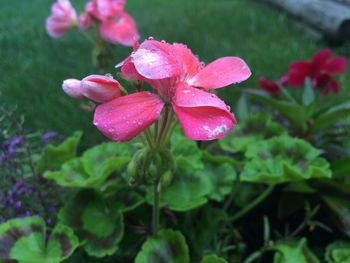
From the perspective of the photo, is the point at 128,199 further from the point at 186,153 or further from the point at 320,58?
the point at 320,58

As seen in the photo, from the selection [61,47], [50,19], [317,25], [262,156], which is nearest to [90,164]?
[262,156]

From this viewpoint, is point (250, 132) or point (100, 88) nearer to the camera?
point (100, 88)

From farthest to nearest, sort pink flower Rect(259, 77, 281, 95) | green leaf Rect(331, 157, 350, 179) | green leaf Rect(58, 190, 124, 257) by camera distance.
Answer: pink flower Rect(259, 77, 281, 95) → green leaf Rect(331, 157, 350, 179) → green leaf Rect(58, 190, 124, 257)

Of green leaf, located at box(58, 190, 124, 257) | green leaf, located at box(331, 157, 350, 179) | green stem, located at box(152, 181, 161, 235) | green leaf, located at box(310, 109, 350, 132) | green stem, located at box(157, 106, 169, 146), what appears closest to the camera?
green stem, located at box(157, 106, 169, 146)

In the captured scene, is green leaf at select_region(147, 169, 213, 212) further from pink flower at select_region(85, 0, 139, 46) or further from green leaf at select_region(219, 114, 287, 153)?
pink flower at select_region(85, 0, 139, 46)

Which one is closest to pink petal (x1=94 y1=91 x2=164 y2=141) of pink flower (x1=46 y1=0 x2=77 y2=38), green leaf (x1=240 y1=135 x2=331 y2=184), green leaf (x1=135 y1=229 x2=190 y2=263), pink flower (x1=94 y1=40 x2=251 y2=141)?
pink flower (x1=94 y1=40 x2=251 y2=141)

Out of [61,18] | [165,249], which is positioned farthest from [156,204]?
[61,18]

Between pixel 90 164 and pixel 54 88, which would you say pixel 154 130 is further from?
pixel 54 88
